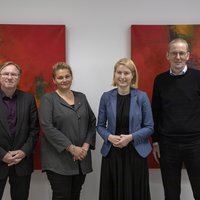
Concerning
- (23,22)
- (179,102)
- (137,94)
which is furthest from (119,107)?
(23,22)

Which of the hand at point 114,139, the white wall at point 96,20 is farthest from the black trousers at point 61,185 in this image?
the white wall at point 96,20

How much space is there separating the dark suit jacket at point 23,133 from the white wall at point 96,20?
60 cm

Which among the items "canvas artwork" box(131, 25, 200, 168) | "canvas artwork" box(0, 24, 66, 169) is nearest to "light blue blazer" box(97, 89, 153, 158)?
"canvas artwork" box(131, 25, 200, 168)

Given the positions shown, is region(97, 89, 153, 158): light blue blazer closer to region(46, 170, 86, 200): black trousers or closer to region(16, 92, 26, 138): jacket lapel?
region(46, 170, 86, 200): black trousers

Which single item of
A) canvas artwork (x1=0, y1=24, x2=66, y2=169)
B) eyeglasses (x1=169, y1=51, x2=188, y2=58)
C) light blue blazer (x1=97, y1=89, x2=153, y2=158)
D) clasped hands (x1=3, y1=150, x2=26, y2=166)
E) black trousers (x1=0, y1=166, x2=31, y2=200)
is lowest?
black trousers (x1=0, y1=166, x2=31, y2=200)

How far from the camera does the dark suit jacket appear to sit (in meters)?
2.21

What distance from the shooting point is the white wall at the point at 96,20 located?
2714mm

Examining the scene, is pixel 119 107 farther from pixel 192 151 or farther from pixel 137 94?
pixel 192 151

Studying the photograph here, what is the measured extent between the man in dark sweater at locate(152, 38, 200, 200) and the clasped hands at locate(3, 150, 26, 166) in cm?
114

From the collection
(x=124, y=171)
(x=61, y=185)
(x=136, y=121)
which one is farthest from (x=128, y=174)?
(x=61, y=185)

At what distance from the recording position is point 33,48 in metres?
2.68

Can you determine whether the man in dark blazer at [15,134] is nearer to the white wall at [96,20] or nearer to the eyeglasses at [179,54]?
the white wall at [96,20]

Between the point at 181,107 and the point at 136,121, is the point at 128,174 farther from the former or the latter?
the point at 181,107

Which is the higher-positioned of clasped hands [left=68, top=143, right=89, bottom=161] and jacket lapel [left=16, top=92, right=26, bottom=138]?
jacket lapel [left=16, top=92, right=26, bottom=138]
